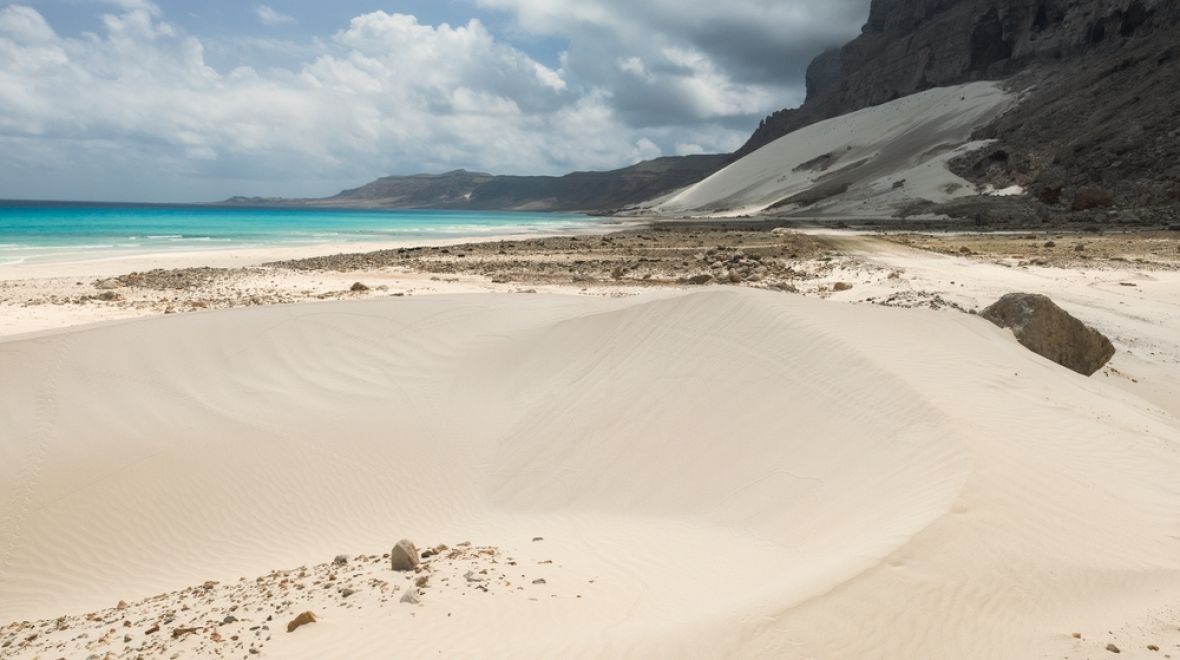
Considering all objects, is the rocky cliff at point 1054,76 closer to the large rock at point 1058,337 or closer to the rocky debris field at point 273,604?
the large rock at point 1058,337

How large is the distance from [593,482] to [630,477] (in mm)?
306

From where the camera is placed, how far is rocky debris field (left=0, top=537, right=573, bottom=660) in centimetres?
352

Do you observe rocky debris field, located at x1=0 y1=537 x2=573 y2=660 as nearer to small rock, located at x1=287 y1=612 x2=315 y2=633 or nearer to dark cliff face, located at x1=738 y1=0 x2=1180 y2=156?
small rock, located at x1=287 y1=612 x2=315 y2=633

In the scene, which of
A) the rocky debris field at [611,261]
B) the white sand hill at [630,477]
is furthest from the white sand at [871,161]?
the white sand hill at [630,477]

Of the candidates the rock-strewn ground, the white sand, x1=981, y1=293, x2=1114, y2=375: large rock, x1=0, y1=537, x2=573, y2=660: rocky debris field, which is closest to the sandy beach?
x1=0, y1=537, x2=573, y2=660: rocky debris field

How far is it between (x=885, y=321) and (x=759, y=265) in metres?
10.1

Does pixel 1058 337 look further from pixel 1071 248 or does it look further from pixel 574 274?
pixel 1071 248

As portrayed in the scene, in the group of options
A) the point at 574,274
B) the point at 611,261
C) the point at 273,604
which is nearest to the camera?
the point at 273,604

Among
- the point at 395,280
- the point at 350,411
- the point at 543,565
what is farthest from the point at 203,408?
the point at 395,280

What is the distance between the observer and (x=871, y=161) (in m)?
64.0

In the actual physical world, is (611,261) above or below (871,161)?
below

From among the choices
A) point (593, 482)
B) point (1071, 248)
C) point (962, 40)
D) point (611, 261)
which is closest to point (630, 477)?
point (593, 482)

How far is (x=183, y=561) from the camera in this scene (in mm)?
5508

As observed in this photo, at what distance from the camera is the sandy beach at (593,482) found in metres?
3.36
